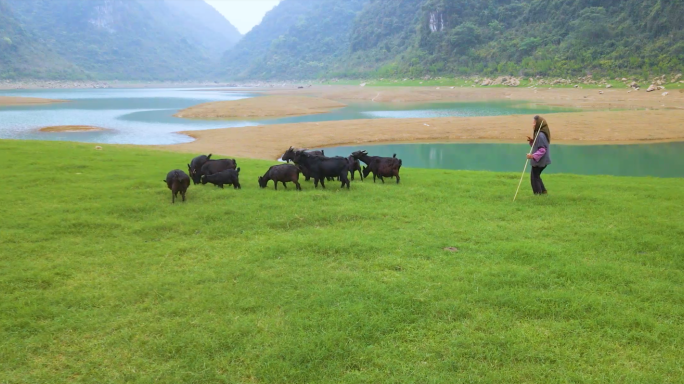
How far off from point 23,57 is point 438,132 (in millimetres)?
145375

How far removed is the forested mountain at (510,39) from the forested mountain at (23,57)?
230 ft

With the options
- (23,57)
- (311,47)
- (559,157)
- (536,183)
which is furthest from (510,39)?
(23,57)

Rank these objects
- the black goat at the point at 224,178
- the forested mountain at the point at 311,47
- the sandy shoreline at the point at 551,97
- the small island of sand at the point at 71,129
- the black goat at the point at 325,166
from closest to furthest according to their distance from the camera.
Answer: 1. the black goat at the point at 325,166
2. the black goat at the point at 224,178
3. the small island of sand at the point at 71,129
4. the sandy shoreline at the point at 551,97
5. the forested mountain at the point at 311,47

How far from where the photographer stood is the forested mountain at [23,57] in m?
125

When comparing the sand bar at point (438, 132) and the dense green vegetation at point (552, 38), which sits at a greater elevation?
the dense green vegetation at point (552, 38)

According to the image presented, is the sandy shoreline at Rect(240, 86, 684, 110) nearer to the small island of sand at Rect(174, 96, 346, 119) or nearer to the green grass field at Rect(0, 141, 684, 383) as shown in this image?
the small island of sand at Rect(174, 96, 346, 119)

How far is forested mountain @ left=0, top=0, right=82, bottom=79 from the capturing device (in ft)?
411

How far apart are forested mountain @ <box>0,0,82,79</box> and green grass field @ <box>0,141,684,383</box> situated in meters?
141

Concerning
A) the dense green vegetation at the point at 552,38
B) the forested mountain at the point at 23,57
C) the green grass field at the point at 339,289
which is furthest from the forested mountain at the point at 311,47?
the green grass field at the point at 339,289

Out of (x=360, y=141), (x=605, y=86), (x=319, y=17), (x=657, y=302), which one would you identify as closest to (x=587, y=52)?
(x=605, y=86)

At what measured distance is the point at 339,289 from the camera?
6.13 metres

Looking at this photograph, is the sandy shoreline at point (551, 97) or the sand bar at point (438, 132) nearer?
the sand bar at point (438, 132)

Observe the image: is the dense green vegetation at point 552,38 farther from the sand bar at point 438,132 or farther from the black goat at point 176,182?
the black goat at point 176,182

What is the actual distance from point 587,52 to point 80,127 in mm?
71093
